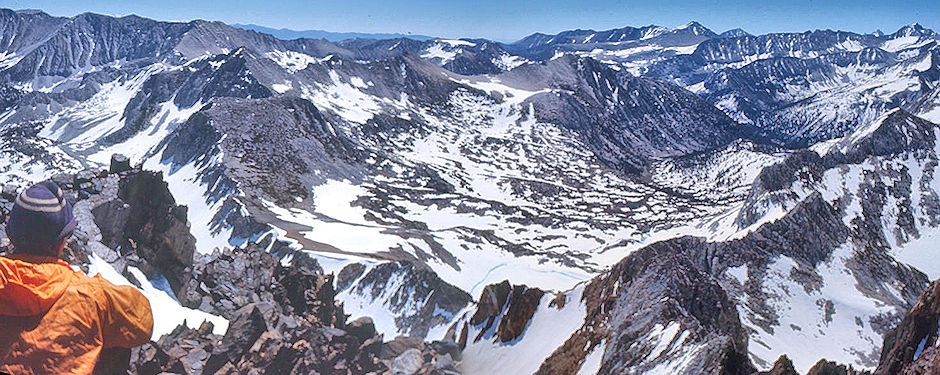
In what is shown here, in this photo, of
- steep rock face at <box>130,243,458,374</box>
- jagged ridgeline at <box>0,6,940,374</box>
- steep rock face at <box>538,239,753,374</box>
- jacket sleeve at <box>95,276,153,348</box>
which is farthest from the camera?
jagged ridgeline at <box>0,6,940,374</box>

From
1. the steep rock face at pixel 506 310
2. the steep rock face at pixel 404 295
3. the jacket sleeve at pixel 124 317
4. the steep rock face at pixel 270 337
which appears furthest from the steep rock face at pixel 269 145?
the jacket sleeve at pixel 124 317

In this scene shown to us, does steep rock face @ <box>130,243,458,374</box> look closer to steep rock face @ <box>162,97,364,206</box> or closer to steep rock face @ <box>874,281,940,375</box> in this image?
steep rock face @ <box>874,281,940,375</box>

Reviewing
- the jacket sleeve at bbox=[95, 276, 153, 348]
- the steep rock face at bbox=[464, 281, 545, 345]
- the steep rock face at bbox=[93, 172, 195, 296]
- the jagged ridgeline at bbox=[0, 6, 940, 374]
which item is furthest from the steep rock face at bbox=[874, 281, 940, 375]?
the steep rock face at bbox=[93, 172, 195, 296]

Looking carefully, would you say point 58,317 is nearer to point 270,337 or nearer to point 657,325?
point 270,337

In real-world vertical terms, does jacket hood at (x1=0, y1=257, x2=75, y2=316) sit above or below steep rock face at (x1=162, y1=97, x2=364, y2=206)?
below

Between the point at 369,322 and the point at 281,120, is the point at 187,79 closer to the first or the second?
the point at 281,120

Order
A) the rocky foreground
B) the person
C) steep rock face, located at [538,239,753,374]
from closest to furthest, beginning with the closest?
the person < steep rock face, located at [538,239,753,374] < the rocky foreground

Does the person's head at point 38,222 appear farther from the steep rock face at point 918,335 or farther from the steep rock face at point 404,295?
the steep rock face at point 404,295

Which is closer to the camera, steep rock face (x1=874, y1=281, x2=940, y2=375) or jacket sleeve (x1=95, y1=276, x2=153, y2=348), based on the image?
jacket sleeve (x1=95, y1=276, x2=153, y2=348)
